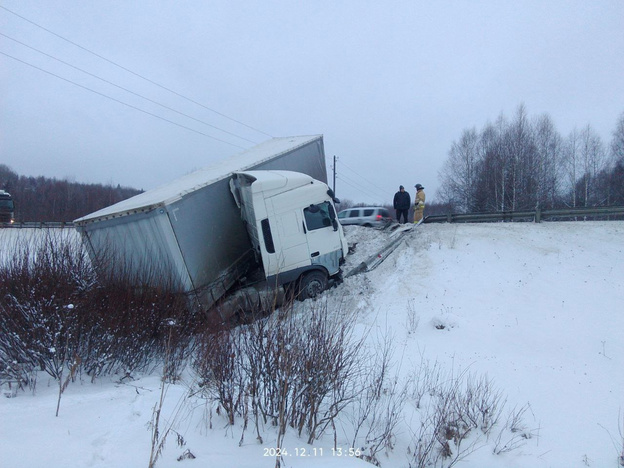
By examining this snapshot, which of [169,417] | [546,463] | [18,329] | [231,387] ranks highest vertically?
[18,329]

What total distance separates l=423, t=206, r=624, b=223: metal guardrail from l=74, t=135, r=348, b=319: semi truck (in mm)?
5987

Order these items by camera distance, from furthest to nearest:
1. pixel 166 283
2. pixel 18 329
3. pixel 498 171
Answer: pixel 498 171 < pixel 166 283 < pixel 18 329

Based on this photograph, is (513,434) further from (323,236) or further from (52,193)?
(52,193)

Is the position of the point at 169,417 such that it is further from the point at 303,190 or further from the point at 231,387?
the point at 303,190

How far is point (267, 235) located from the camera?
8.09 metres

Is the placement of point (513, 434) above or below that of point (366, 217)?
below

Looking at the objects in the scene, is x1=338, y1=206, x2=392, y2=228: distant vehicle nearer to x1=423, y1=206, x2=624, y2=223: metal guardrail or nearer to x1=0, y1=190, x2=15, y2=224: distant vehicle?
x1=423, y1=206, x2=624, y2=223: metal guardrail

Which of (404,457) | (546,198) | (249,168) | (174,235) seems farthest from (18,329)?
(546,198)

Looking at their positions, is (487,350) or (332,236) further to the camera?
(332,236)

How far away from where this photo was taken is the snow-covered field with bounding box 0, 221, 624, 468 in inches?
134

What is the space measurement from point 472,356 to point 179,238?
6.17 meters

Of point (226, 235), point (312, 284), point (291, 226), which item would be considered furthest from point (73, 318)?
point (312, 284)

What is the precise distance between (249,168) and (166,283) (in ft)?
12.7

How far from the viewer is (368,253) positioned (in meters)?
12.0
